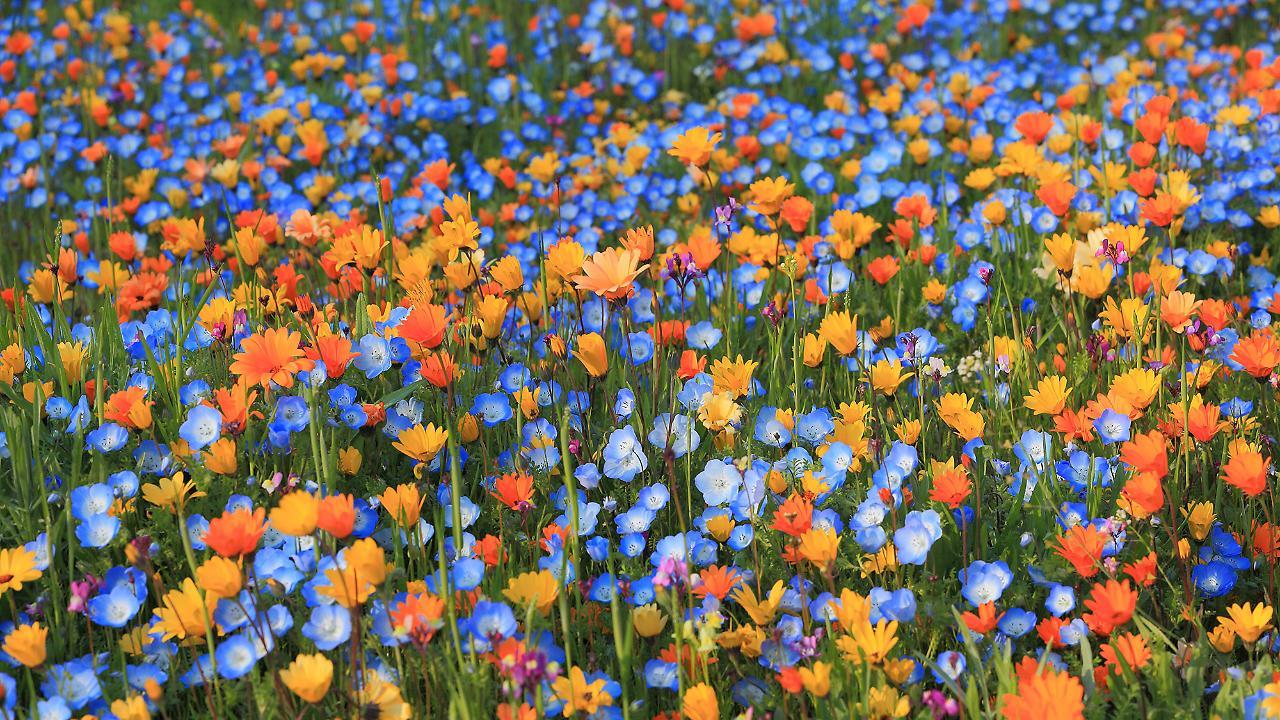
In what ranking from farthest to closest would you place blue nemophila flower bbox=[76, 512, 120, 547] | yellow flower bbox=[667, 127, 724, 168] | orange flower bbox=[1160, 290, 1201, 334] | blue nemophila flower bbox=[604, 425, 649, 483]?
1. yellow flower bbox=[667, 127, 724, 168]
2. orange flower bbox=[1160, 290, 1201, 334]
3. blue nemophila flower bbox=[604, 425, 649, 483]
4. blue nemophila flower bbox=[76, 512, 120, 547]

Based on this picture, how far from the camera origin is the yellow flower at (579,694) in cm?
206

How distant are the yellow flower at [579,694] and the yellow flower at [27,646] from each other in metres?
0.91

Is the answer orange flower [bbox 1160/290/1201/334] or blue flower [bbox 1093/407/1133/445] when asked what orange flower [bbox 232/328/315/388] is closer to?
blue flower [bbox 1093/407/1133/445]

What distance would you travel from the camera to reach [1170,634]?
94.5 inches

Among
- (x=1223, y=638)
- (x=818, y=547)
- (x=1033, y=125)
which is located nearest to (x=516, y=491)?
(x=818, y=547)

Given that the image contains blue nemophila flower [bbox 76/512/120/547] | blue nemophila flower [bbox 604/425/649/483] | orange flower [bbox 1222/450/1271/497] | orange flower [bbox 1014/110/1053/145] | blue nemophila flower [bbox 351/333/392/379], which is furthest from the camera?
orange flower [bbox 1014/110/1053/145]

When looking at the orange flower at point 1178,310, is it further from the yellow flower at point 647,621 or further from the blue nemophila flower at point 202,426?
the blue nemophila flower at point 202,426

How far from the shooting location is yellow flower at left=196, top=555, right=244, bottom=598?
2.06 metres

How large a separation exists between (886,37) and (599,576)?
519 centimetres

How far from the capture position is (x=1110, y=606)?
7.07 feet

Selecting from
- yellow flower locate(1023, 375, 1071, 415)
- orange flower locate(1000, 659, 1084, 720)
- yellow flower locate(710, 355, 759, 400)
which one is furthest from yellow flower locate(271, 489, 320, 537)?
yellow flower locate(1023, 375, 1071, 415)

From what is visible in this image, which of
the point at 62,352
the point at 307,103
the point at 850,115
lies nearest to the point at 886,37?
the point at 850,115

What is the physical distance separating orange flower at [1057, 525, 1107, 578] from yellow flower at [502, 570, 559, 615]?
953 mm

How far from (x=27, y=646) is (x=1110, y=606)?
6.29ft
